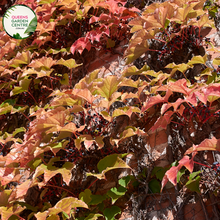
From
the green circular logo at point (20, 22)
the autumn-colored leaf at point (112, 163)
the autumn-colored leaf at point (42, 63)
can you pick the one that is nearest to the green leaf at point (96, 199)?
the autumn-colored leaf at point (112, 163)

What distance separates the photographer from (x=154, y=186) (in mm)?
1207

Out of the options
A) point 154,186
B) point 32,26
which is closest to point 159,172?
point 154,186

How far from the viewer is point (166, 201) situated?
1166 mm

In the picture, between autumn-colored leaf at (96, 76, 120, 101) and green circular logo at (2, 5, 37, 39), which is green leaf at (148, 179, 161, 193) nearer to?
autumn-colored leaf at (96, 76, 120, 101)

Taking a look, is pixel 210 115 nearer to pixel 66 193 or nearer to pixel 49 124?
pixel 49 124

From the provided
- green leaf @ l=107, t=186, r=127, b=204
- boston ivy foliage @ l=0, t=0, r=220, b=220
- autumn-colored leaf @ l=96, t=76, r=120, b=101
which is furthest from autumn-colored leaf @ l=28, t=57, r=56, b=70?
green leaf @ l=107, t=186, r=127, b=204

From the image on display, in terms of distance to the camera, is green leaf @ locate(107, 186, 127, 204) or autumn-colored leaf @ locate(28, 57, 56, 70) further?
autumn-colored leaf @ locate(28, 57, 56, 70)

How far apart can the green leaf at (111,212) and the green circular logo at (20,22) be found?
1.71 m

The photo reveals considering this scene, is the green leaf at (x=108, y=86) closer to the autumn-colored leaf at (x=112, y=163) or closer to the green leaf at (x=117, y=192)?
the autumn-colored leaf at (x=112, y=163)

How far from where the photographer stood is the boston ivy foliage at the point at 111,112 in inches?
45.4

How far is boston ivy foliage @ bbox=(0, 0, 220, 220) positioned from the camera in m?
1.15

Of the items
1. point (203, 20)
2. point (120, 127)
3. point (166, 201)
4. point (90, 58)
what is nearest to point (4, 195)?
point (120, 127)

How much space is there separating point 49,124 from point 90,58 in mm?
886

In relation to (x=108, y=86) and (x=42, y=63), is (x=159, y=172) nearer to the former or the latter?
(x=108, y=86)
